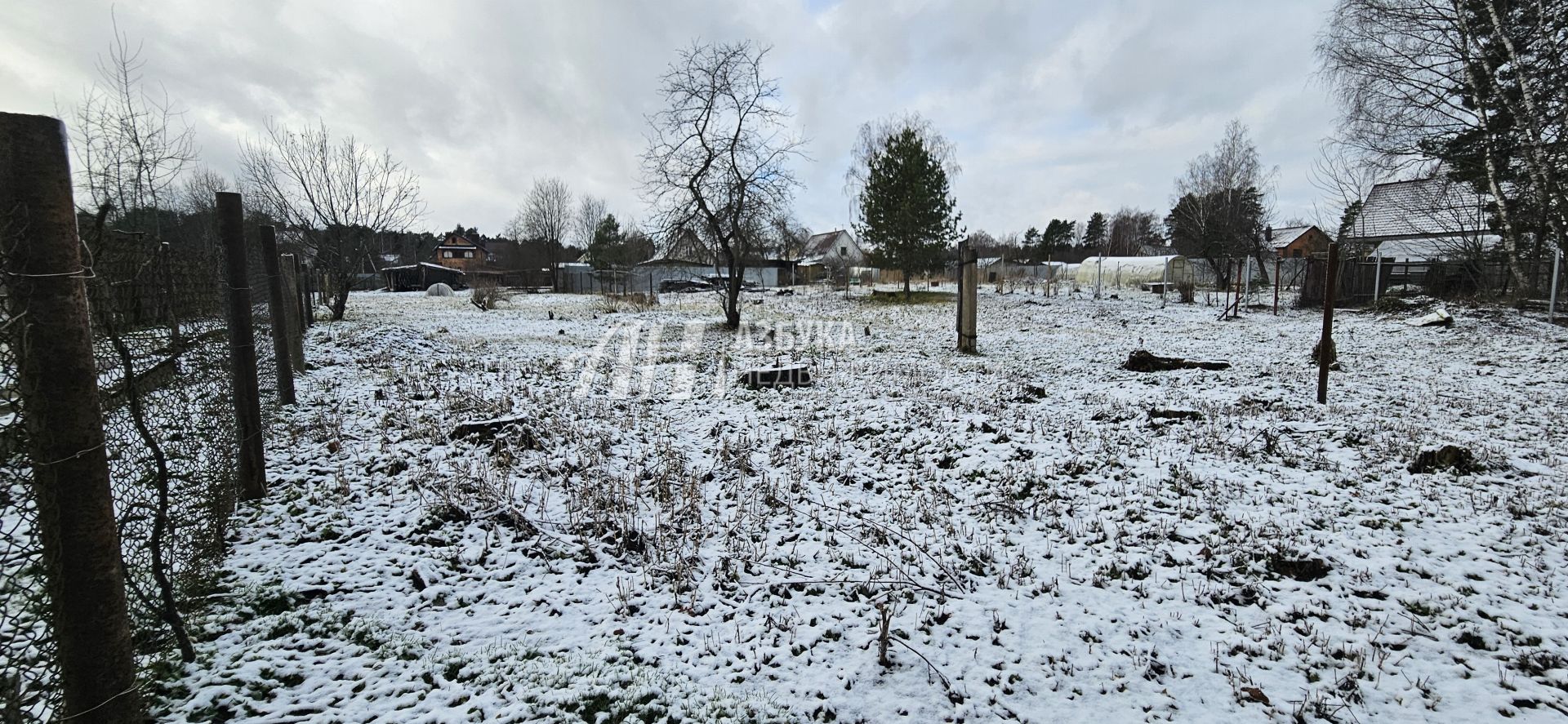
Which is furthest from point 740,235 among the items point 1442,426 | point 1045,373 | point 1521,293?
point 1521,293

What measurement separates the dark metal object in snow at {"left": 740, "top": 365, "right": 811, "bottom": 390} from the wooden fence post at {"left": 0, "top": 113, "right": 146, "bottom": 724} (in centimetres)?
724

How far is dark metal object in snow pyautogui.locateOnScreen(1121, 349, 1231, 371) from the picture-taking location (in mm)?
9367

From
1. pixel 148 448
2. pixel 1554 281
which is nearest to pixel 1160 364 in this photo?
pixel 1554 281

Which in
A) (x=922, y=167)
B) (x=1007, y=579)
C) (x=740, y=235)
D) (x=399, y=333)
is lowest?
(x=1007, y=579)

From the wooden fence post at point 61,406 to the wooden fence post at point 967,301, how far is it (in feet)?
36.7

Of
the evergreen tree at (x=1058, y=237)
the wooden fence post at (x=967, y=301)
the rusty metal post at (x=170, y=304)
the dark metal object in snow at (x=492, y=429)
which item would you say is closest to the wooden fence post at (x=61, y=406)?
the rusty metal post at (x=170, y=304)

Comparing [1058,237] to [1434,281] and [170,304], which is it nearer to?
[1434,281]

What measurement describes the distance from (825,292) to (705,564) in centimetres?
2830

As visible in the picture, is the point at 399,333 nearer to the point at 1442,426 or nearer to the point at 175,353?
the point at 175,353

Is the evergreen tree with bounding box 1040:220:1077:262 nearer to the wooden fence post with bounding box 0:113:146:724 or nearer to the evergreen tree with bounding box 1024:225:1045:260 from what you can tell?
the evergreen tree with bounding box 1024:225:1045:260

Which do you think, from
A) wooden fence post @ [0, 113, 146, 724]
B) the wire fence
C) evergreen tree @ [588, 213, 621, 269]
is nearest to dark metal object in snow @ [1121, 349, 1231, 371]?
the wire fence

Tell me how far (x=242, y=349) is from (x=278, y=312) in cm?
275

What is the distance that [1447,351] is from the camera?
10461mm

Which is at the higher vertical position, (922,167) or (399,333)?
(922,167)
